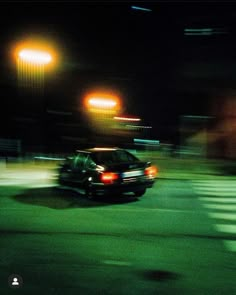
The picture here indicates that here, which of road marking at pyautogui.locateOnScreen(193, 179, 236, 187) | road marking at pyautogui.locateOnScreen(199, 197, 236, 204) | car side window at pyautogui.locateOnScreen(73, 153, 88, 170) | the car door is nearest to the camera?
road marking at pyautogui.locateOnScreen(199, 197, 236, 204)

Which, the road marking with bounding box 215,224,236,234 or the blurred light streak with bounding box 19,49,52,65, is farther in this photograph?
the blurred light streak with bounding box 19,49,52,65

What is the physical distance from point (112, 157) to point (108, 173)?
1.33 m

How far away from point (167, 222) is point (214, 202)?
10.4ft

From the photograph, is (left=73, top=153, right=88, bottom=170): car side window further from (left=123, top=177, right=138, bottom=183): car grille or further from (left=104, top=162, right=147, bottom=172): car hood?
(left=123, top=177, right=138, bottom=183): car grille

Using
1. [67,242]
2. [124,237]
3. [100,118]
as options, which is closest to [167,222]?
[124,237]

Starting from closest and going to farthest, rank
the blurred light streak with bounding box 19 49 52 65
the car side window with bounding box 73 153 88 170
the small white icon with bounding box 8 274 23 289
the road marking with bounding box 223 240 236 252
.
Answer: the small white icon with bounding box 8 274 23 289 → the road marking with bounding box 223 240 236 252 → the car side window with bounding box 73 153 88 170 → the blurred light streak with bounding box 19 49 52 65

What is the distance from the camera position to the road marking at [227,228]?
987 cm

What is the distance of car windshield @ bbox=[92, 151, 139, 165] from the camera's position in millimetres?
14172

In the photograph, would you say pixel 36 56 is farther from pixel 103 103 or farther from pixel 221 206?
pixel 221 206

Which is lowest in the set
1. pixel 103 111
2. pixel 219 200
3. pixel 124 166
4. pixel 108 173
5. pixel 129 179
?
pixel 219 200

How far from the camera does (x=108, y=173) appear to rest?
13.3 m

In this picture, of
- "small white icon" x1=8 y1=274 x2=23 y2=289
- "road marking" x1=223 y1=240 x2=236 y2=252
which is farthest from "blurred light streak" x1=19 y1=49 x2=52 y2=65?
"small white icon" x1=8 y1=274 x2=23 y2=289

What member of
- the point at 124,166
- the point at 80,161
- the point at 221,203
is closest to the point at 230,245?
the point at 221,203

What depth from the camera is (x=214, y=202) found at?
13742 mm
